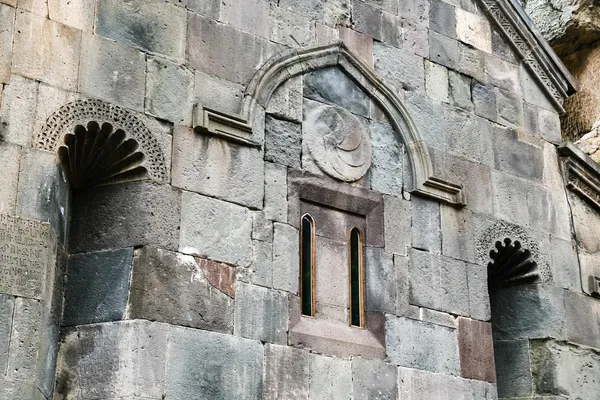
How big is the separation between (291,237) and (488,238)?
2288mm

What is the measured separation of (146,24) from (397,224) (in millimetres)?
2735

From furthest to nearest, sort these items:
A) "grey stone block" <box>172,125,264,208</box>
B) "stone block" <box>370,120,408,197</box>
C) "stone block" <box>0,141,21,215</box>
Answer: "stone block" <box>370,120,408,197</box> < "grey stone block" <box>172,125,264,208</box> < "stone block" <box>0,141,21,215</box>

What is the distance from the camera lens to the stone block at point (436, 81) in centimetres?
982

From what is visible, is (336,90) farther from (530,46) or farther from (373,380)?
(530,46)

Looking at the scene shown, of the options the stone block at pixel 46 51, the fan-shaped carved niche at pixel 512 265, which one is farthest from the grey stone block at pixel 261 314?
the fan-shaped carved niche at pixel 512 265

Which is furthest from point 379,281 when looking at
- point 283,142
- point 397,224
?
point 283,142

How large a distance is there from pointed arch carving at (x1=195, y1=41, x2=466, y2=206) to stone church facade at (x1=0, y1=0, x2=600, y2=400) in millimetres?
19

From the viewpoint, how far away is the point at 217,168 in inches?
317

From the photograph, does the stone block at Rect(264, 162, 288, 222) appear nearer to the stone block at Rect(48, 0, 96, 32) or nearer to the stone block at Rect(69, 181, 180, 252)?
the stone block at Rect(69, 181, 180, 252)

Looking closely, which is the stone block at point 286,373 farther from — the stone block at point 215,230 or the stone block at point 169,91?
the stone block at point 169,91

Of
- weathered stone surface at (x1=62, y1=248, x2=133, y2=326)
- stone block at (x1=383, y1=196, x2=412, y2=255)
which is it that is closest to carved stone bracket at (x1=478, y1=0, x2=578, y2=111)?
stone block at (x1=383, y1=196, x2=412, y2=255)

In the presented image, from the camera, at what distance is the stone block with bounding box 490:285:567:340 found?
391 inches

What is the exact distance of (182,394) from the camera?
7.25 meters

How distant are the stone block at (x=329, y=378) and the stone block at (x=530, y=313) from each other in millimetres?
2479
